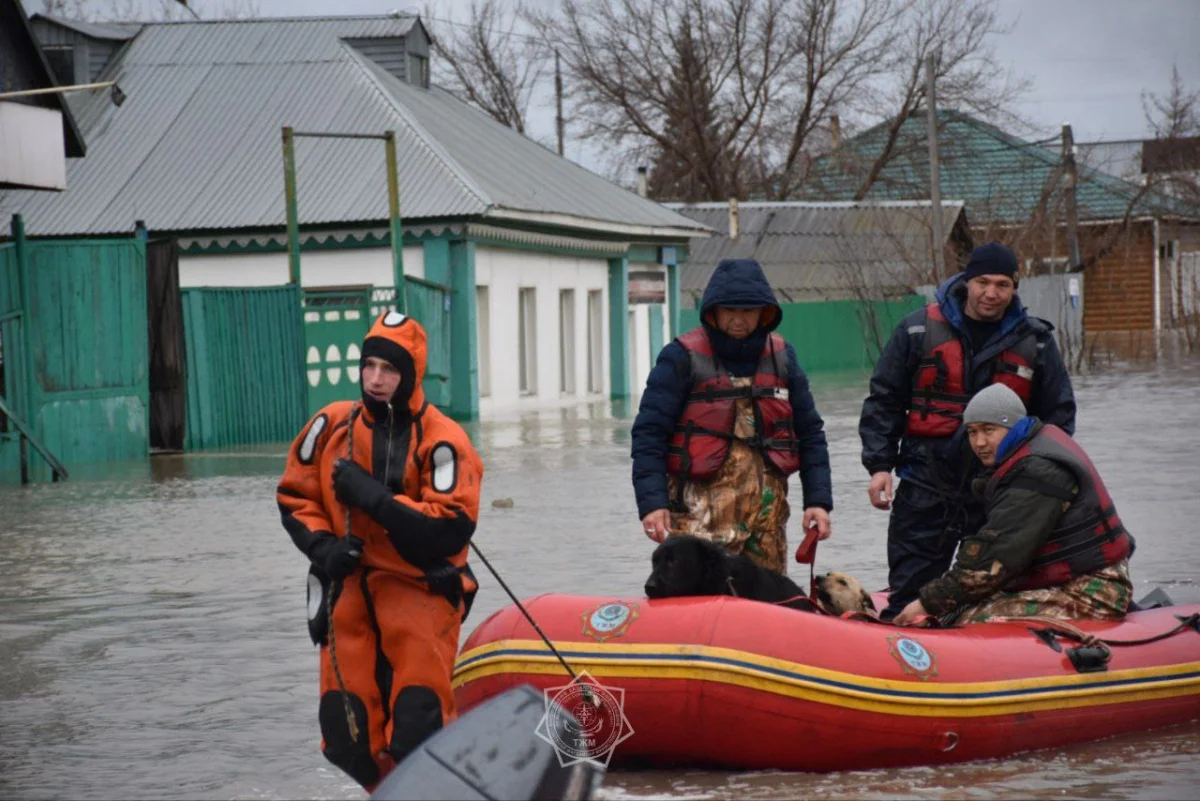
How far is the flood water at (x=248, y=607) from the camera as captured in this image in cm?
652

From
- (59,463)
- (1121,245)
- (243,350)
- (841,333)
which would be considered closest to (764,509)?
(59,463)

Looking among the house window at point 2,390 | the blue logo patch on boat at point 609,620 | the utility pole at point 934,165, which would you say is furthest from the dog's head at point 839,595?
the utility pole at point 934,165

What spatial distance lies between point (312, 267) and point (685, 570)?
841 inches

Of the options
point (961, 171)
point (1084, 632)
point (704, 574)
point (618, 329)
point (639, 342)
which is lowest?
point (639, 342)

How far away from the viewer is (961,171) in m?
58.2

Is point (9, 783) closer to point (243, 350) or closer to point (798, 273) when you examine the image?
point (243, 350)

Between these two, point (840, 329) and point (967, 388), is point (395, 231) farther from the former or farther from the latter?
point (840, 329)

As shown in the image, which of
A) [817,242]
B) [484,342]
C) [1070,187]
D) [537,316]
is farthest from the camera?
[817,242]

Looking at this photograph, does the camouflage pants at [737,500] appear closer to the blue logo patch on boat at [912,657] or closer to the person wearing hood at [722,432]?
the person wearing hood at [722,432]

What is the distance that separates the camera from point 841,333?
46906 millimetres

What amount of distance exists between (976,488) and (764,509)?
2.71ft

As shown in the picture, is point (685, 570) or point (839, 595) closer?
point (685, 570)

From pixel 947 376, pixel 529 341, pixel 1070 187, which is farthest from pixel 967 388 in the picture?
pixel 1070 187

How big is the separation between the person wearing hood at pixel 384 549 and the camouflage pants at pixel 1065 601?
2337mm
